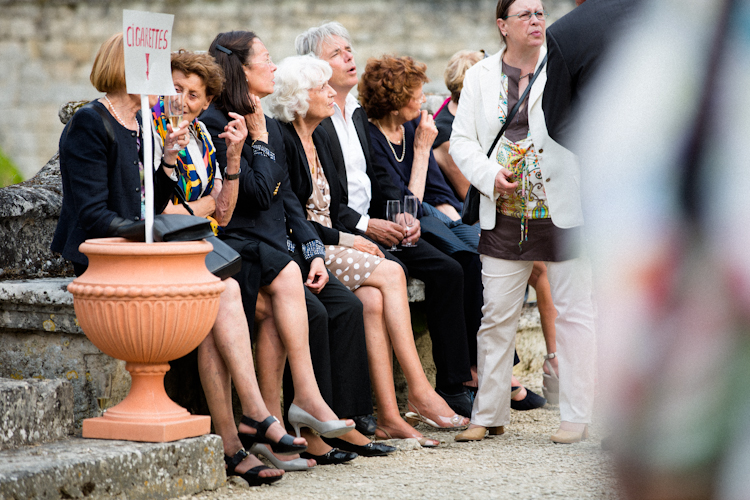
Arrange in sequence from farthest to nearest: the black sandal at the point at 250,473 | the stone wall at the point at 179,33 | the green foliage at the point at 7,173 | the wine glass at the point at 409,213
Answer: the green foliage at the point at 7,173 < the stone wall at the point at 179,33 < the wine glass at the point at 409,213 < the black sandal at the point at 250,473

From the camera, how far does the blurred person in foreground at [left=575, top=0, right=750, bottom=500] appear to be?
0.50m

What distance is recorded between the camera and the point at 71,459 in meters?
2.64

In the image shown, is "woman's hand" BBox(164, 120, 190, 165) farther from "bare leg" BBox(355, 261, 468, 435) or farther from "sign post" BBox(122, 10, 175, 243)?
"bare leg" BBox(355, 261, 468, 435)

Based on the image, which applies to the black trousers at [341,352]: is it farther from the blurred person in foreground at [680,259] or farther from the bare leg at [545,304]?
the blurred person in foreground at [680,259]

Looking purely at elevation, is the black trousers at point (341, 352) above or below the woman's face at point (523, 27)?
below

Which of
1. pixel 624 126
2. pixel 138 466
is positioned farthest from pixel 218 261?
A: pixel 624 126

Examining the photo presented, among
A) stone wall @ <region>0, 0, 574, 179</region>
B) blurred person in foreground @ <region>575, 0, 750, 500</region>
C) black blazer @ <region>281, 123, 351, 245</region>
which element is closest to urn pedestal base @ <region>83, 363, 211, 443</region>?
black blazer @ <region>281, 123, 351, 245</region>

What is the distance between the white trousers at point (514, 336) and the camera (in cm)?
400

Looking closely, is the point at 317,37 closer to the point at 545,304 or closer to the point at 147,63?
the point at 545,304

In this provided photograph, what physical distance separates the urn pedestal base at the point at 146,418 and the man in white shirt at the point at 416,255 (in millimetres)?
1666

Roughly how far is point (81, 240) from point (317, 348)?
1056 millimetres

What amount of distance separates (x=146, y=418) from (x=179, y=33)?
1715cm

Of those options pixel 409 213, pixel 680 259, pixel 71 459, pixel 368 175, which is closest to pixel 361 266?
pixel 409 213

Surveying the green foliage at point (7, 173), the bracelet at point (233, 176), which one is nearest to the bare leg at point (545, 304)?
the bracelet at point (233, 176)
